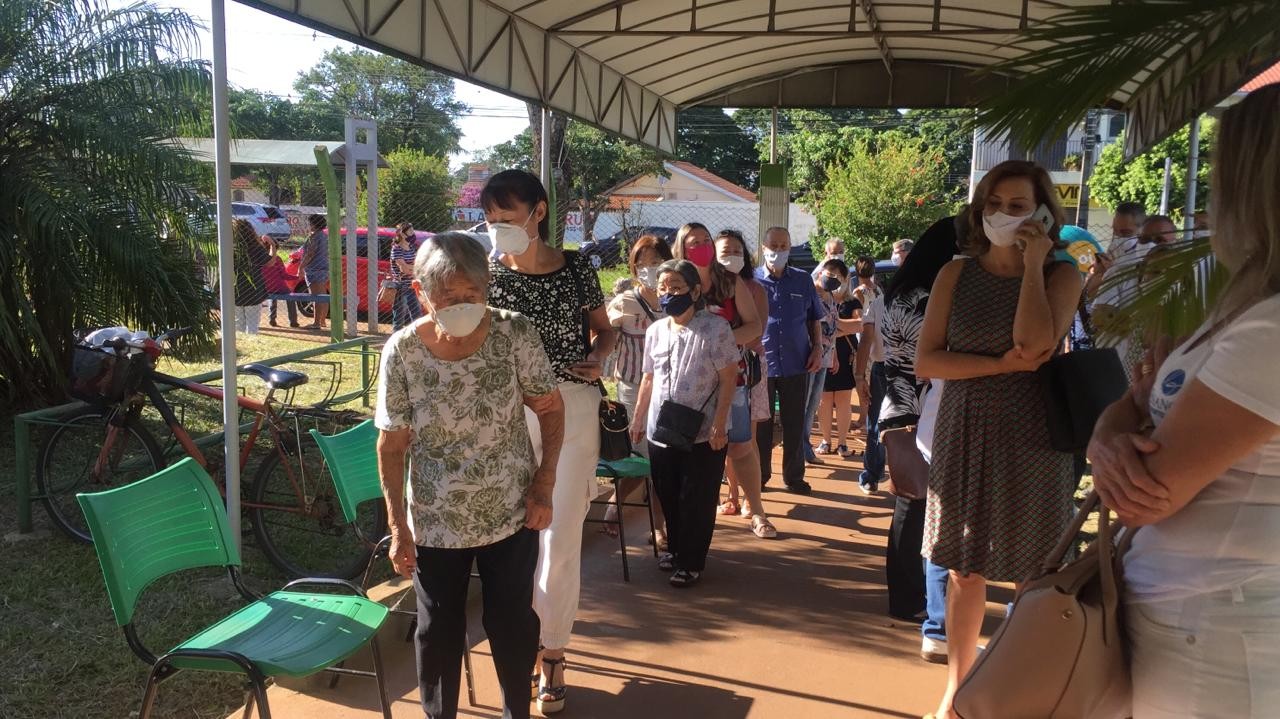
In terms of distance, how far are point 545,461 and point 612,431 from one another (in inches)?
33.7

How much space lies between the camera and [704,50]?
9.92 metres

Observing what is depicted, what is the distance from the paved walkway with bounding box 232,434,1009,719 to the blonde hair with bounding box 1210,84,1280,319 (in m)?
2.67

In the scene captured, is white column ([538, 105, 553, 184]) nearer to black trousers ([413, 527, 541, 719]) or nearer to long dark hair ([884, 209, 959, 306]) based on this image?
long dark hair ([884, 209, 959, 306])

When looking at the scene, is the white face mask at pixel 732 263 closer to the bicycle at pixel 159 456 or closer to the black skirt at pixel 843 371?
the bicycle at pixel 159 456

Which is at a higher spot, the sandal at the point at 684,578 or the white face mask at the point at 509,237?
the white face mask at the point at 509,237

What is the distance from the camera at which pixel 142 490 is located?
3.34 m

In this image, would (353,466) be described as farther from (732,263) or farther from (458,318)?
(732,263)

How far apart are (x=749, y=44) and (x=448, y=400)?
7.59m

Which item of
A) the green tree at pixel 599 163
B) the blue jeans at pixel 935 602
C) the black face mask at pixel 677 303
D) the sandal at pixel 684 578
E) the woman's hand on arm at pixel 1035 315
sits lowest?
the sandal at pixel 684 578

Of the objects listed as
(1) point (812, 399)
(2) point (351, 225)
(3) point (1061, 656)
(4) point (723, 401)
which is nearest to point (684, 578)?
(4) point (723, 401)

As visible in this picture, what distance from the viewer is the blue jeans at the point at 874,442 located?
24.8ft

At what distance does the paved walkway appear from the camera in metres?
4.03

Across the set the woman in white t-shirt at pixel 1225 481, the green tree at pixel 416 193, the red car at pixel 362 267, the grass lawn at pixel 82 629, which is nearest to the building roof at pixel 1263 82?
the woman in white t-shirt at pixel 1225 481

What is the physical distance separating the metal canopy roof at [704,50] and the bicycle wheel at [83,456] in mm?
2465
